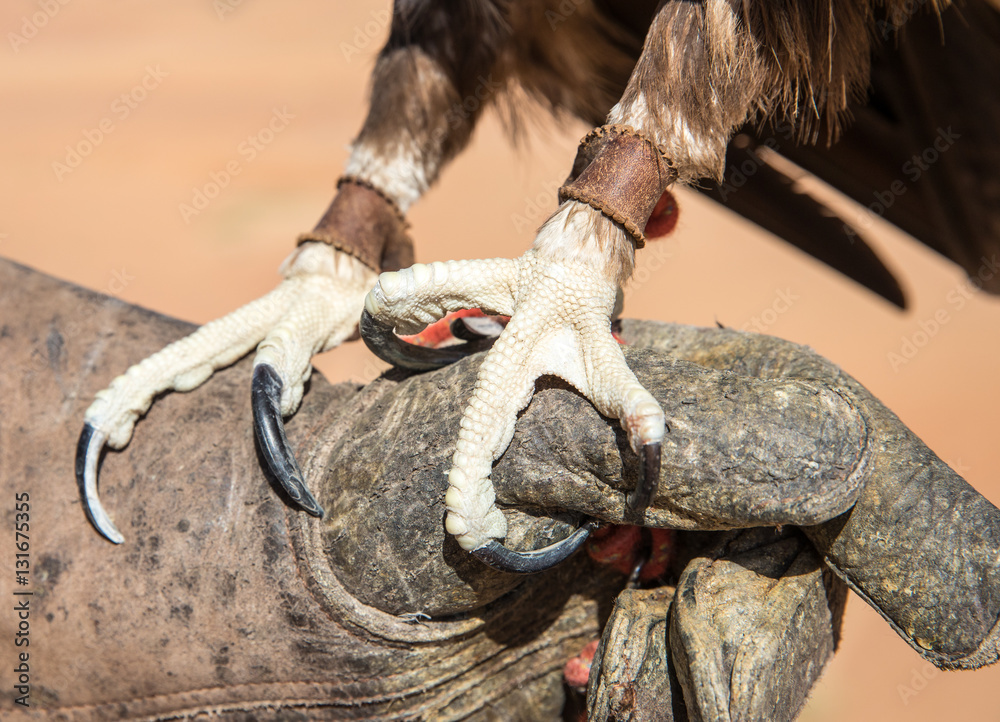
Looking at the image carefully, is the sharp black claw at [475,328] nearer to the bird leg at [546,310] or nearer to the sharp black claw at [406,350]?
the sharp black claw at [406,350]

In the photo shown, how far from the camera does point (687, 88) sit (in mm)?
1008

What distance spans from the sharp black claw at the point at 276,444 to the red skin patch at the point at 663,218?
2.30ft

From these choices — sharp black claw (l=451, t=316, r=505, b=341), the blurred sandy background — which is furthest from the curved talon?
the blurred sandy background

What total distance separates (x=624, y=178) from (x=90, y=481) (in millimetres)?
985

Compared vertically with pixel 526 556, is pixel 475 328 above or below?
above

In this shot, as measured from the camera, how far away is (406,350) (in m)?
1.07

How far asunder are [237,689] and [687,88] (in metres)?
1.17

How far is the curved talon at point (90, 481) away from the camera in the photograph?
3.61 feet

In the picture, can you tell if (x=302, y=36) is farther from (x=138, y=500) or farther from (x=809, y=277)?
(x=138, y=500)

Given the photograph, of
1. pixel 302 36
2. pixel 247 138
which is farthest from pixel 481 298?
pixel 302 36

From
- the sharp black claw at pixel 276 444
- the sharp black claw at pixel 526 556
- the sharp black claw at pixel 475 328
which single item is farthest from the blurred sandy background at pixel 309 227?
the sharp black claw at pixel 526 556

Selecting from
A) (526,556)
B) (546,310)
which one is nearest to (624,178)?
(546,310)

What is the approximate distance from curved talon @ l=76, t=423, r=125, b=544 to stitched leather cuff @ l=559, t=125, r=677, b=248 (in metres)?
0.86

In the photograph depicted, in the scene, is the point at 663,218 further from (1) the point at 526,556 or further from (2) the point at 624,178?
(1) the point at 526,556
